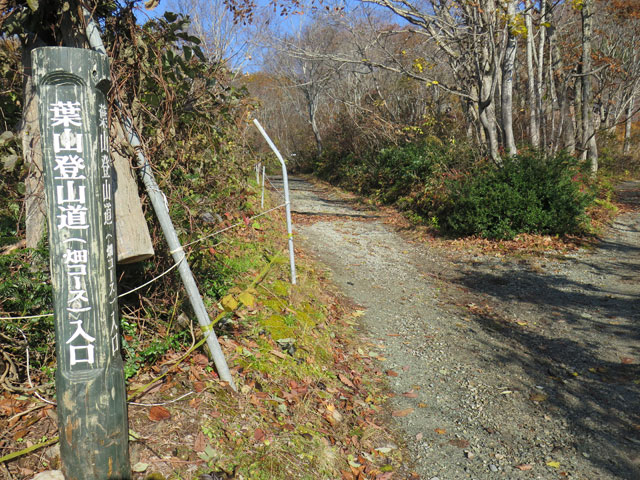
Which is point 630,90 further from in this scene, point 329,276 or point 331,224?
point 329,276

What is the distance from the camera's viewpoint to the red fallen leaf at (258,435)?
3262 mm

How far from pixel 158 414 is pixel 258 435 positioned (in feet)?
2.28

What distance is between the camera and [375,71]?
20797 millimetres

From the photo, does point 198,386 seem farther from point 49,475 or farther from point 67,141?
point 67,141

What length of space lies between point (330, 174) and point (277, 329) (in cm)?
1946

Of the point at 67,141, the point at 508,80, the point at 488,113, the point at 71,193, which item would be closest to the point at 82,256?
the point at 71,193

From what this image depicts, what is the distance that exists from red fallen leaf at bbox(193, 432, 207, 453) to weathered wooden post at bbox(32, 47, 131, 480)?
25.0 inches

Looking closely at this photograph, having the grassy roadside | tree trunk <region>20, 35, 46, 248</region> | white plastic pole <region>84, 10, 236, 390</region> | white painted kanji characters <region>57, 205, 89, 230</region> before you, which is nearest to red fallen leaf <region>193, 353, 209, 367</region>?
the grassy roadside

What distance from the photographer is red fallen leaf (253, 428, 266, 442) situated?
3262 millimetres

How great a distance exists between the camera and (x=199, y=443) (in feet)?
9.85

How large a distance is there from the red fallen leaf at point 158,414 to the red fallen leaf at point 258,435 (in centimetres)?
60

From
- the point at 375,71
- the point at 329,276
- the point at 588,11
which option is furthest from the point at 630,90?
the point at 329,276

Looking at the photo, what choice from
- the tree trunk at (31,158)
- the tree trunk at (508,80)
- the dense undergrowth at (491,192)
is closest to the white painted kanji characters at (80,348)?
the tree trunk at (31,158)

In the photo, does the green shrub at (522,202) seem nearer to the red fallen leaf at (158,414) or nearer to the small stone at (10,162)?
the red fallen leaf at (158,414)
